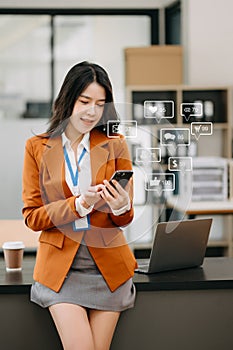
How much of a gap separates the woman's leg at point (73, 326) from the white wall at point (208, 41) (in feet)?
12.2

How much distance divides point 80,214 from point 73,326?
1.04 ft

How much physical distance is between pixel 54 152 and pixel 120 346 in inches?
25.6

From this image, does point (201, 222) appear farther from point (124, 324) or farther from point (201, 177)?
point (201, 177)

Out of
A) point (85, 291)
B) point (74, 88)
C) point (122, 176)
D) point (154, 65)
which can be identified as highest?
point (154, 65)

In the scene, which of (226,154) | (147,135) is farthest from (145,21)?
(147,135)

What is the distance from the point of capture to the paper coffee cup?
2432 millimetres

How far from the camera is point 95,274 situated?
2.17m

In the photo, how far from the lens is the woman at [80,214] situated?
6.98 ft

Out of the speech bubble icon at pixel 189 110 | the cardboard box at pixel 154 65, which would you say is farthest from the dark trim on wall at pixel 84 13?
the speech bubble icon at pixel 189 110

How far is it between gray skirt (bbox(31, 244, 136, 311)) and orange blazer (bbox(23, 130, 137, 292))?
0.06ft

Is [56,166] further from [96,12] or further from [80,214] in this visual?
[96,12]

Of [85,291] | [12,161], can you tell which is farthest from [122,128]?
[12,161]

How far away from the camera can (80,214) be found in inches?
83.8

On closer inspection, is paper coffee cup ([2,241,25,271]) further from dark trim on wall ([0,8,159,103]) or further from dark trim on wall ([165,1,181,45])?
dark trim on wall ([165,1,181,45])
